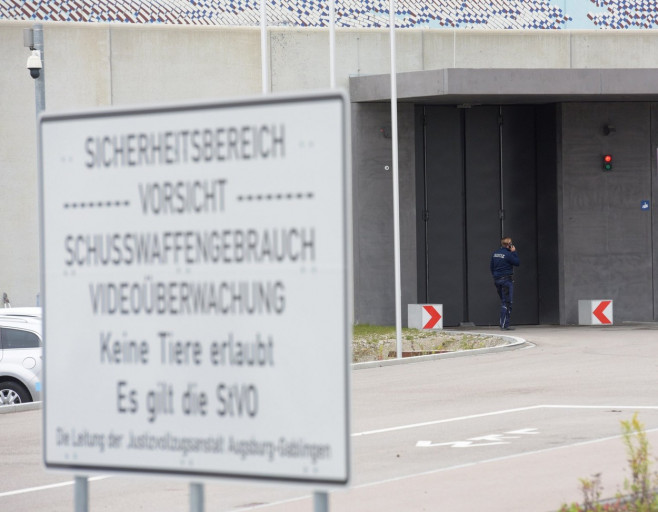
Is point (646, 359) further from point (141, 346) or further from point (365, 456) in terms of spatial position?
point (141, 346)

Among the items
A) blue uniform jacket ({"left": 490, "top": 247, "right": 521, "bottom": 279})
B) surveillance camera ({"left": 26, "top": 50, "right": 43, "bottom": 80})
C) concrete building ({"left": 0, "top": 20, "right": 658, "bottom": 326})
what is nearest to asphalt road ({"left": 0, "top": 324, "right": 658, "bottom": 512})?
blue uniform jacket ({"left": 490, "top": 247, "right": 521, "bottom": 279})

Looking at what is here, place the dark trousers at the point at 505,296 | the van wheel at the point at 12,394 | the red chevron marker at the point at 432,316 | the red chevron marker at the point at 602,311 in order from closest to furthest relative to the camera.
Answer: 1. the van wheel at the point at 12,394
2. the red chevron marker at the point at 432,316
3. the dark trousers at the point at 505,296
4. the red chevron marker at the point at 602,311

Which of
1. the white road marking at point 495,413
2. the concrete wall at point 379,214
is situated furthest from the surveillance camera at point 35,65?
the white road marking at point 495,413

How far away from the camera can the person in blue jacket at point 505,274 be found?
2878cm

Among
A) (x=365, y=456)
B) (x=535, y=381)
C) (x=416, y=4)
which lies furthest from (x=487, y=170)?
(x=365, y=456)

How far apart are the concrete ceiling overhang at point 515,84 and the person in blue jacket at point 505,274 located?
133 inches

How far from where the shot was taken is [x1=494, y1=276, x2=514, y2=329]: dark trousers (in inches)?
1131

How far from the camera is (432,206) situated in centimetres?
3119

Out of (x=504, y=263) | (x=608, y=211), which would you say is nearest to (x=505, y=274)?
(x=504, y=263)

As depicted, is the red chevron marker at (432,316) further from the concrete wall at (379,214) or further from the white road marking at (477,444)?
the white road marking at (477,444)

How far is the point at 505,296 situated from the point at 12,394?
45.8 feet

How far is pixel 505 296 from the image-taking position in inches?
1134

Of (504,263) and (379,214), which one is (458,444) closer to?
(504,263)

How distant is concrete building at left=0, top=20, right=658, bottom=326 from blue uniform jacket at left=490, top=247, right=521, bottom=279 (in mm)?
2383
